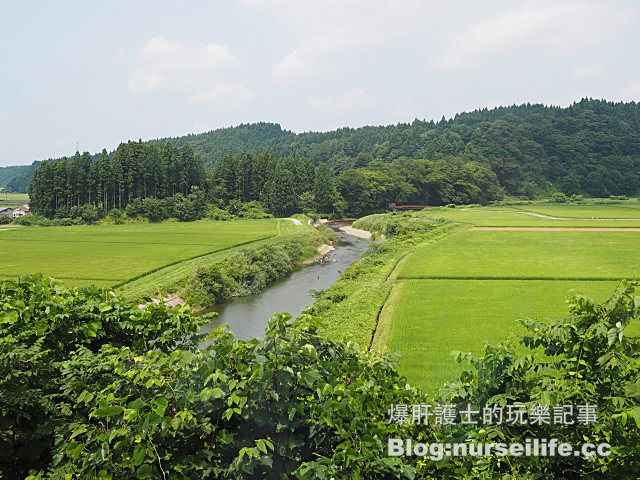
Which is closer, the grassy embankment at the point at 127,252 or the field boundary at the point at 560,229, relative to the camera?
the grassy embankment at the point at 127,252

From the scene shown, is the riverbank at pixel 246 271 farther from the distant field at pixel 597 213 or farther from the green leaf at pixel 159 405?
the distant field at pixel 597 213

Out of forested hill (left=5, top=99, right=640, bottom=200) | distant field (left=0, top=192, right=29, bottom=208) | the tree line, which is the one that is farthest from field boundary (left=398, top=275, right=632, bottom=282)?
distant field (left=0, top=192, right=29, bottom=208)

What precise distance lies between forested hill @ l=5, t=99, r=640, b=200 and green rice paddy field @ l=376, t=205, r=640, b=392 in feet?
175

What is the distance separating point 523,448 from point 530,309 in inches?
545

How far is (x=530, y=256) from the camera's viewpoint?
27219mm

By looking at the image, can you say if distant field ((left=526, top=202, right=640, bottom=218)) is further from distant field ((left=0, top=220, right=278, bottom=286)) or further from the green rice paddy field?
distant field ((left=0, top=220, right=278, bottom=286))

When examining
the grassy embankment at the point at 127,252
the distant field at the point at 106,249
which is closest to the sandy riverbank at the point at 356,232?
the grassy embankment at the point at 127,252

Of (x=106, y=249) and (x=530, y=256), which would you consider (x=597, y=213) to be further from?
(x=106, y=249)

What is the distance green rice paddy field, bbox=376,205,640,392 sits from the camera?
1261 centimetres

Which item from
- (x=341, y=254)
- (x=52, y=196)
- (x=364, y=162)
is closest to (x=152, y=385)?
(x=341, y=254)

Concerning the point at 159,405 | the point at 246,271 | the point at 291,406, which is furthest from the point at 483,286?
the point at 159,405

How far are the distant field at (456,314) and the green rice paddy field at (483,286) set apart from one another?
22 mm

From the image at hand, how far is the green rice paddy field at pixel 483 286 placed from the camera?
1261 centimetres

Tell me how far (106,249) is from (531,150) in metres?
96.8
